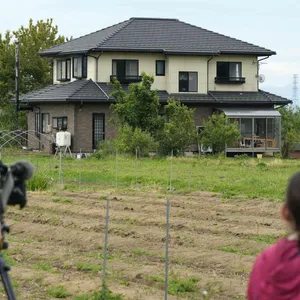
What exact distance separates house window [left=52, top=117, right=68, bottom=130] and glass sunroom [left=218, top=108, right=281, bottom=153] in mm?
6265

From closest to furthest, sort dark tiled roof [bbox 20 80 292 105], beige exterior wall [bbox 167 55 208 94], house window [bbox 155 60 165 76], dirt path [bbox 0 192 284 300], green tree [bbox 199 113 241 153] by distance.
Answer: dirt path [bbox 0 192 284 300] → green tree [bbox 199 113 241 153] → dark tiled roof [bbox 20 80 292 105] → beige exterior wall [bbox 167 55 208 94] → house window [bbox 155 60 165 76]

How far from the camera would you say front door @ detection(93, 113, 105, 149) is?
115 ft

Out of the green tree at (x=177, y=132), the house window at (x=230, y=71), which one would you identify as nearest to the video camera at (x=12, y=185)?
the green tree at (x=177, y=132)

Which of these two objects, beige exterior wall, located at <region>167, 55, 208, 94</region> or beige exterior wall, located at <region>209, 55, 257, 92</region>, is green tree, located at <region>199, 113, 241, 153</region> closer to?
beige exterior wall, located at <region>167, 55, 208, 94</region>

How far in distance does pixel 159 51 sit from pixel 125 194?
17.9 meters

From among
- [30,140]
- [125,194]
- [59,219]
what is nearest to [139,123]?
[30,140]

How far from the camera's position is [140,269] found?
30.9 feet

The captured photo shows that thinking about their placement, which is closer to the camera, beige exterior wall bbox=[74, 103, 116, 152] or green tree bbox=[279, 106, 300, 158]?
beige exterior wall bbox=[74, 103, 116, 152]

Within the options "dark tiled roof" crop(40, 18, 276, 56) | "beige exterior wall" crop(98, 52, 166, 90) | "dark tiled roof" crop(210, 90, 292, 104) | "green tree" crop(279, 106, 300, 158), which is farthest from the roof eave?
"green tree" crop(279, 106, 300, 158)

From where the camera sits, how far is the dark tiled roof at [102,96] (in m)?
34.2

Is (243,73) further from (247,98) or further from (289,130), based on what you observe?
(289,130)

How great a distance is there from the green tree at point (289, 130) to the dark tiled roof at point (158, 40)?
3419 millimetres

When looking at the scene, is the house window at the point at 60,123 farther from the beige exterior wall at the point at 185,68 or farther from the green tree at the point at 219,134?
the green tree at the point at 219,134

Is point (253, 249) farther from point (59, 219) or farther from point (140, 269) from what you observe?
point (59, 219)
